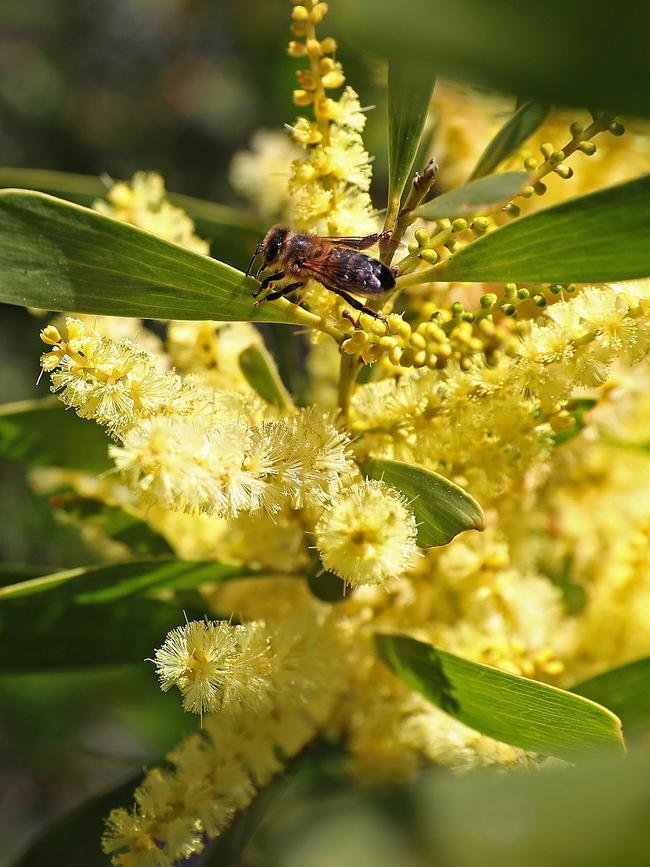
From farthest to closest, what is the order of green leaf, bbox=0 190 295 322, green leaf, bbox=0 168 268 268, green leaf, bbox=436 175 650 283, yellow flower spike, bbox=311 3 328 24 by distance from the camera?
1. green leaf, bbox=0 168 268 268
2. yellow flower spike, bbox=311 3 328 24
3. green leaf, bbox=0 190 295 322
4. green leaf, bbox=436 175 650 283

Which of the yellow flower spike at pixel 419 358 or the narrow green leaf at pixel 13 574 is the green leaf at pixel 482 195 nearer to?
the yellow flower spike at pixel 419 358

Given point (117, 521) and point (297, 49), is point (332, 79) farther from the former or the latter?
point (117, 521)

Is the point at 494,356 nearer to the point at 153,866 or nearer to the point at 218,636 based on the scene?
the point at 218,636

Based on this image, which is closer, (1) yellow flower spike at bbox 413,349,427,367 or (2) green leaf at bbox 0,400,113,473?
(1) yellow flower spike at bbox 413,349,427,367

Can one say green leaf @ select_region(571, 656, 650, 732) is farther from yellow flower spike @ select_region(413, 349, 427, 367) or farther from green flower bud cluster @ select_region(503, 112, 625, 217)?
green flower bud cluster @ select_region(503, 112, 625, 217)

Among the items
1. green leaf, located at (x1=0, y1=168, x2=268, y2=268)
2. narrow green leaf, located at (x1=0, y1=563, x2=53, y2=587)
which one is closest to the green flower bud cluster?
green leaf, located at (x1=0, y1=168, x2=268, y2=268)

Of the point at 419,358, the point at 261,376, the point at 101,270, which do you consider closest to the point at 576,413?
the point at 419,358
